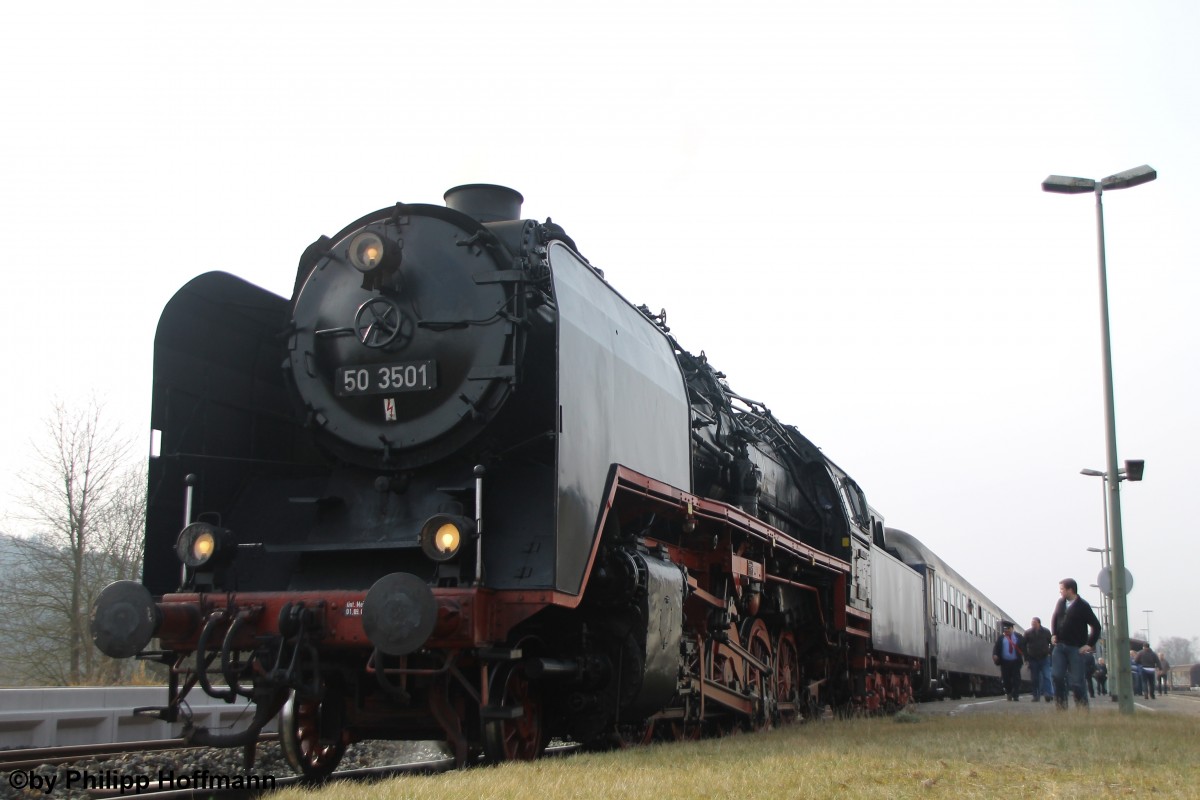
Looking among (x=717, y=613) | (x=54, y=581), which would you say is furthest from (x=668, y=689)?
(x=54, y=581)

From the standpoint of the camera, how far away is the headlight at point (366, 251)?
6.27m

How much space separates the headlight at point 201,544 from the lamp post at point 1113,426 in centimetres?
884

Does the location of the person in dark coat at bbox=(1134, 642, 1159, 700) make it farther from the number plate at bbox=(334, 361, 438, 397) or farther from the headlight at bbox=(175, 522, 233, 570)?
the headlight at bbox=(175, 522, 233, 570)

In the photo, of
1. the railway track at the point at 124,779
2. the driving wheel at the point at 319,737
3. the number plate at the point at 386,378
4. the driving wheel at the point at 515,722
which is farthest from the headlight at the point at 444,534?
the railway track at the point at 124,779

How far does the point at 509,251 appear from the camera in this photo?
20.8 feet

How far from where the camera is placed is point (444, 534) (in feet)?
18.0

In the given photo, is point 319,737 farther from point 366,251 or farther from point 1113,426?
point 1113,426

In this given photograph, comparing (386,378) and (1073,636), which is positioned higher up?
(386,378)

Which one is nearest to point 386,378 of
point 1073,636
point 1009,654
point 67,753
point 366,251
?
point 366,251

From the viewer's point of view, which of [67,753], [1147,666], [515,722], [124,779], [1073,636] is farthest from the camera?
[1147,666]

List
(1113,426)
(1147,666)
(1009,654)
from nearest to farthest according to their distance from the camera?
(1113,426), (1009,654), (1147,666)

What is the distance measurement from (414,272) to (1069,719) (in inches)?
259

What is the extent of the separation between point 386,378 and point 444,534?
120 cm

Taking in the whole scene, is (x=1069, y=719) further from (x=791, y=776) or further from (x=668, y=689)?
(x=791, y=776)
